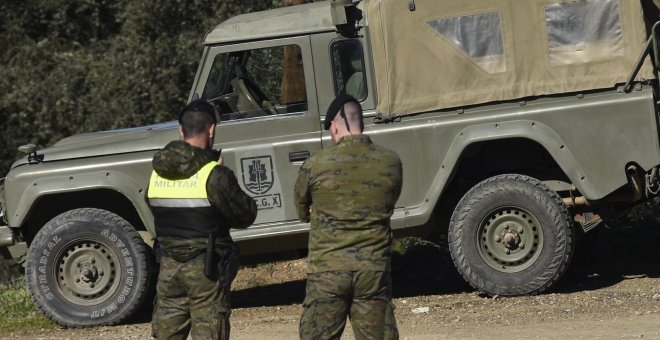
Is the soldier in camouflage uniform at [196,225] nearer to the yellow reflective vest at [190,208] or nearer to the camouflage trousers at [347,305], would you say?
the yellow reflective vest at [190,208]

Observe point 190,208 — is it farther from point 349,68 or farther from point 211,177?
point 349,68

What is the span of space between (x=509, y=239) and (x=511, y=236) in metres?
0.03

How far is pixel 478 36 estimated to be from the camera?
30.8ft

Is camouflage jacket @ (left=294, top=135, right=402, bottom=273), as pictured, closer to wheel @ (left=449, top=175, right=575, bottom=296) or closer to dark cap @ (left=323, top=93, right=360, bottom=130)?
dark cap @ (left=323, top=93, right=360, bottom=130)

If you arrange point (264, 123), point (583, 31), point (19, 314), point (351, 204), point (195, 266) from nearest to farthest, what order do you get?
point (351, 204) → point (195, 266) → point (583, 31) → point (264, 123) → point (19, 314)

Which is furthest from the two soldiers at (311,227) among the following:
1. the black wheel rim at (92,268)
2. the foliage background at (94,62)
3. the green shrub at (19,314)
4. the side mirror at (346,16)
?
the foliage background at (94,62)

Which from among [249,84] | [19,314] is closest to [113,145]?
[249,84]

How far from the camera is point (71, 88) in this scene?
59.4ft

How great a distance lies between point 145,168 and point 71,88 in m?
8.94

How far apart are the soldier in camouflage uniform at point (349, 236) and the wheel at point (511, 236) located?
3.44 m

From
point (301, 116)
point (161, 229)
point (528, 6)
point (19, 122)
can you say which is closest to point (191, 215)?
point (161, 229)

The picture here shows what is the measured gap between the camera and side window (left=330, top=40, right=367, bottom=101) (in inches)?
374

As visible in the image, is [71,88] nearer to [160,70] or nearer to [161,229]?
[160,70]

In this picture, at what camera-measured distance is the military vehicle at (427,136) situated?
9195mm
